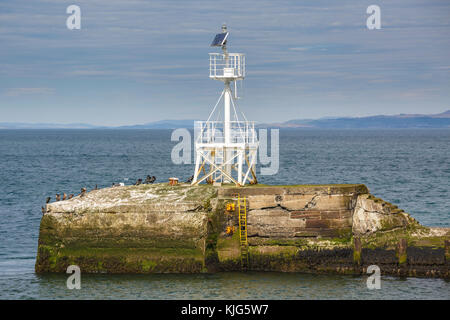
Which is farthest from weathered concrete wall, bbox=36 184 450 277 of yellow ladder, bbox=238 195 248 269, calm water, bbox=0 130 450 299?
calm water, bbox=0 130 450 299

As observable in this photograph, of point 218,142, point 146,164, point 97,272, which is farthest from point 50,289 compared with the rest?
point 146,164

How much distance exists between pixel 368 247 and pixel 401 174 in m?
53.8

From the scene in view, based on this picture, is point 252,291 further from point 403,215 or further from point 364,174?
Result: point 364,174

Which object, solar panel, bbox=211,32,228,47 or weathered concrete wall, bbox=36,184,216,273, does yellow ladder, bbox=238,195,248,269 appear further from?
solar panel, bbox=211,32,228,47

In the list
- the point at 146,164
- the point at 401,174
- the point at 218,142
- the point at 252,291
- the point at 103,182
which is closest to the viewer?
the point at 252,291

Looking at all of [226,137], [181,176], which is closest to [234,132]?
[226,137]

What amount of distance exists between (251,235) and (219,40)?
11.1m

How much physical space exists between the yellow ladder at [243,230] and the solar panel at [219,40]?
8820mm

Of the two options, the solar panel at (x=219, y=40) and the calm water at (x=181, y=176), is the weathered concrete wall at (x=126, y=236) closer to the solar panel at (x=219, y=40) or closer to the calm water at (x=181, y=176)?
the calm water at (x=181, y=176)

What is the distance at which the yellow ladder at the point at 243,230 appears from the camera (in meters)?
34.0

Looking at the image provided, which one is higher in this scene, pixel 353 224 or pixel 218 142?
pixel 218 142

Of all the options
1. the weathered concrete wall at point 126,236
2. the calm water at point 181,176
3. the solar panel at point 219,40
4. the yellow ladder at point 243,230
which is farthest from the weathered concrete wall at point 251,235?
the solar panel at point 219,40

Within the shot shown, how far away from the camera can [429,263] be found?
32.6 metres
